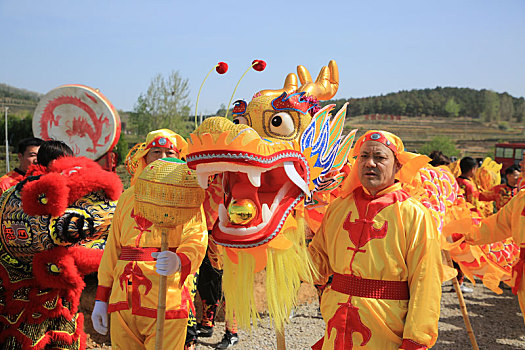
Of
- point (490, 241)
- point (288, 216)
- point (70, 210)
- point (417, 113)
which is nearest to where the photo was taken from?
point (288, 216)

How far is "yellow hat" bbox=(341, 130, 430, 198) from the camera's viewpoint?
2406 millimetres

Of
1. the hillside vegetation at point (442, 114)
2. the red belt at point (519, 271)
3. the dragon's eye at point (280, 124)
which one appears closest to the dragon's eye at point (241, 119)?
the dragon's eye at point (280, 124)

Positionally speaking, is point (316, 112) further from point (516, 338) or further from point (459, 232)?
point (516, 338)

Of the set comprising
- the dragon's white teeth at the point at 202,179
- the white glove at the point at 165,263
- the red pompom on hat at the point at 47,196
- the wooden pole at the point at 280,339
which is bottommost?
the wooden pole at the point at 280,339

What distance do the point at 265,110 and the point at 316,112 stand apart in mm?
Result: 323

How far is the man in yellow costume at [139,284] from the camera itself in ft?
8.71

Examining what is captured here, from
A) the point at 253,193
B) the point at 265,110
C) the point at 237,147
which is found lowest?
the point at 253,193

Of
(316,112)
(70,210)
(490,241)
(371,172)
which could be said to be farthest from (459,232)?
(70,210)

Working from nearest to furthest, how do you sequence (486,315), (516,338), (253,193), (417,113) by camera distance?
(253,193) → (516,338) → (486,315) → (417,113)

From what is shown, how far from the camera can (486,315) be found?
6.28 metres

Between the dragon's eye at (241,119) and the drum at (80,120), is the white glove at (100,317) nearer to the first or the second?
the dragon's eye at (241,119)

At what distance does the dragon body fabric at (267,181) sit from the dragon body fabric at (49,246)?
0.76 metres

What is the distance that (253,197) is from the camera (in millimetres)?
2037

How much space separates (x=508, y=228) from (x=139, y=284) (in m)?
2.51
